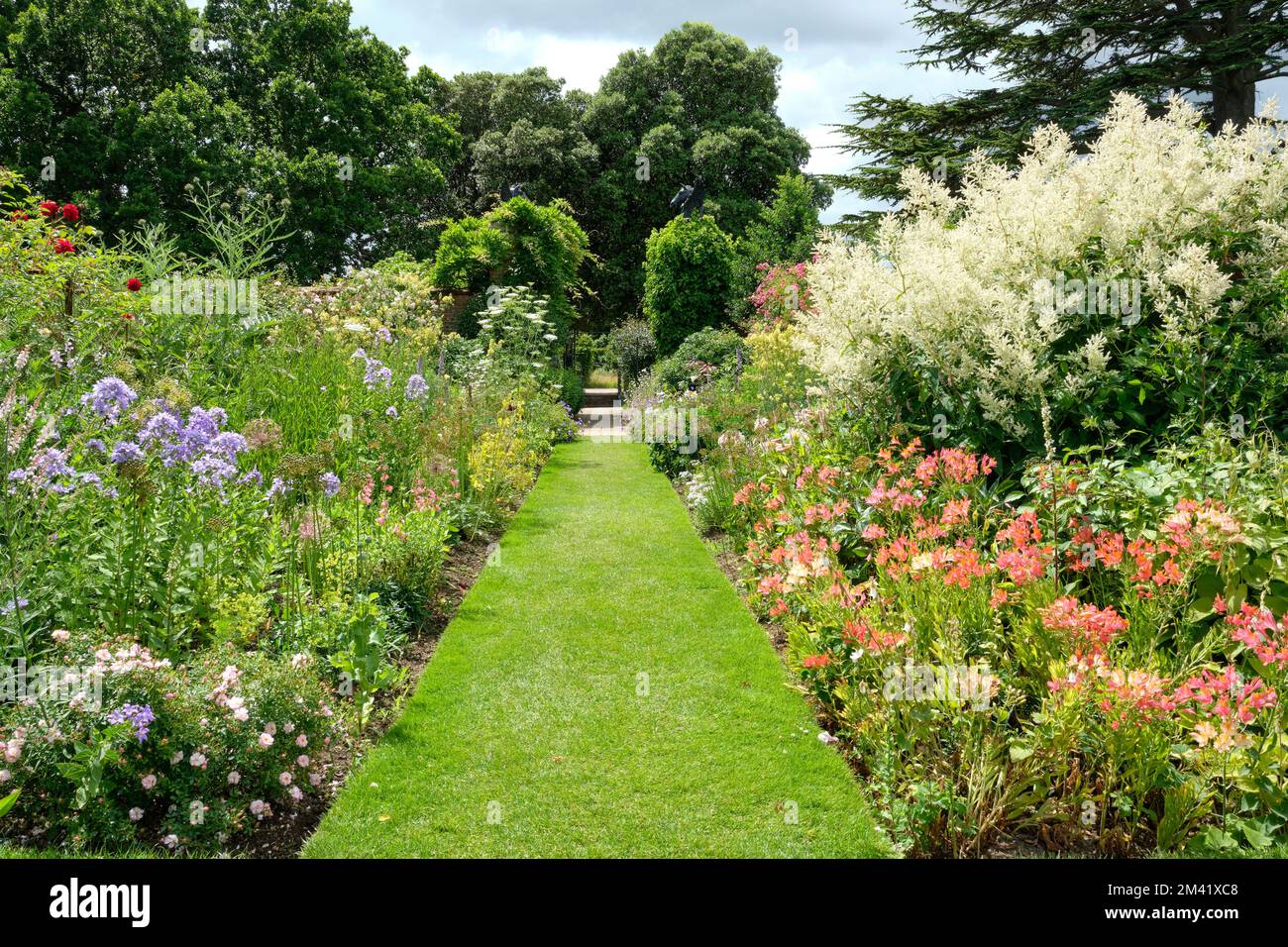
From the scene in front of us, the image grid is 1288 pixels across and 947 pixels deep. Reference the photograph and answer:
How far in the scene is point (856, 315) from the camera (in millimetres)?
4988

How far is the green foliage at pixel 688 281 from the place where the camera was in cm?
1692

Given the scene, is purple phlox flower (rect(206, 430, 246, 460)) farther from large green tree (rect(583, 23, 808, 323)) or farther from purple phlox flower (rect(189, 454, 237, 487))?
large green tree (rect(583, 23, 808, 323))

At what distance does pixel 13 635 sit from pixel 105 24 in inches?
926

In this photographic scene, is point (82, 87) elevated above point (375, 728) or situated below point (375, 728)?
above

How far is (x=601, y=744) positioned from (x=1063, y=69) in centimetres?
1609

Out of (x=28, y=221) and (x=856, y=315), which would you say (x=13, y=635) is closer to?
(x=28, y=221)

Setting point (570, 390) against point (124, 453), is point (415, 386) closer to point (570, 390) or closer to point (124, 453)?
point (124, 453)

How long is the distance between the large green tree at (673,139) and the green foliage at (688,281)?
9815 mm

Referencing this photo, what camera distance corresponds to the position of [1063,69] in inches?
581

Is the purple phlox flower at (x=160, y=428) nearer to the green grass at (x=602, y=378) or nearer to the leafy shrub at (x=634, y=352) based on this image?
the leafy shrub at (x=634, y=352)

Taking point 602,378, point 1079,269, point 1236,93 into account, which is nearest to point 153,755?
point 1079,269

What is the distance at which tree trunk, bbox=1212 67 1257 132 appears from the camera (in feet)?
44.2

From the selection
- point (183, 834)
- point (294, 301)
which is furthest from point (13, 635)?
point (294, 301)

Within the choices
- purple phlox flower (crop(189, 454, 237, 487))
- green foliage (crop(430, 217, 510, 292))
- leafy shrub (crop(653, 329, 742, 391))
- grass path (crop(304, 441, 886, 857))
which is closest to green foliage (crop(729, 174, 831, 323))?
leafy shrub (crop(653, 329, 742, 391))
